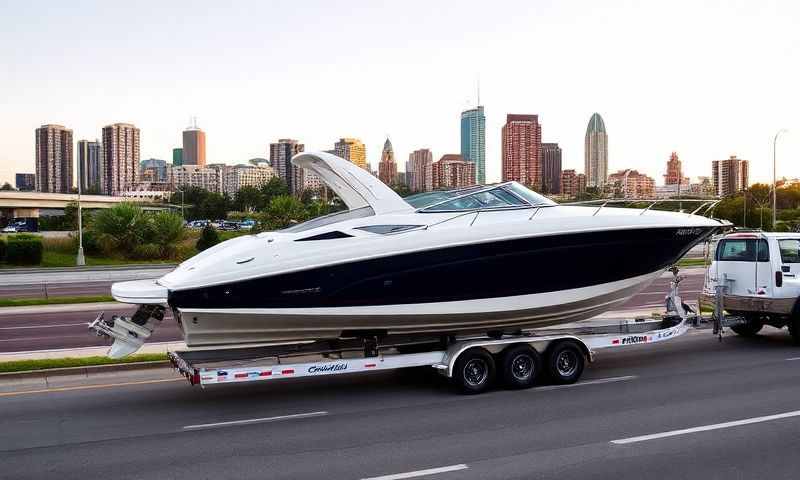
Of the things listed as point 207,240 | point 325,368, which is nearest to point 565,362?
point 325,368

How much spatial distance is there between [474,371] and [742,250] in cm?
648

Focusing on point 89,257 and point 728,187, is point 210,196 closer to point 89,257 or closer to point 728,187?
point 89,257

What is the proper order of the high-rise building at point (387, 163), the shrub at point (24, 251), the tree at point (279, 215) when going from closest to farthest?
1. the shrub at point (24, 251)
2. the tree at point (279, 215)
3. the high-rise building at point (387, 163)

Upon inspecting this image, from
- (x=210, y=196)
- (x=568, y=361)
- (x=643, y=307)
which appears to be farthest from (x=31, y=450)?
(x=210, y=196)

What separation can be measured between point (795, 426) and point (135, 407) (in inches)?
330

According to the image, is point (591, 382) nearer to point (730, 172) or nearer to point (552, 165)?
point (552, 165)

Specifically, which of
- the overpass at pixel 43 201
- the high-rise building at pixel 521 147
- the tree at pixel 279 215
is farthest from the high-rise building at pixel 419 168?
the tree at pixel 279 215

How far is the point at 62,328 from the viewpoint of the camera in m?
18.1

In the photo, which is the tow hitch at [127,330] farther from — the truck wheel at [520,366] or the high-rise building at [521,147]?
the high-rise building at [521,147]

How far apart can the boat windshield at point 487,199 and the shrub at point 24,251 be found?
39.7 m

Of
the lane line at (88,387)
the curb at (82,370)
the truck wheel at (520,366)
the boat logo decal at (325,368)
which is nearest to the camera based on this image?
the boat logo decal at (325,368)

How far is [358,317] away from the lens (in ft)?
32.9

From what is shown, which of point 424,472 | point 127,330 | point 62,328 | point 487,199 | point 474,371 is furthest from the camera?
point 62,328

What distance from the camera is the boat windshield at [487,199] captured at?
10992mm
